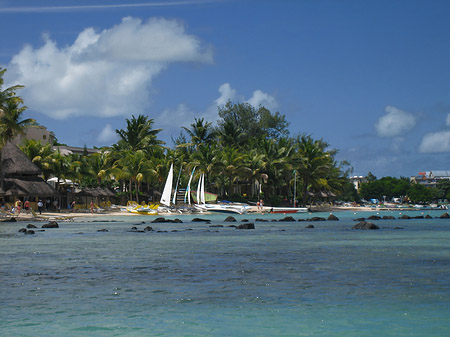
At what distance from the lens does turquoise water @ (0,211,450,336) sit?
11156 millimetres

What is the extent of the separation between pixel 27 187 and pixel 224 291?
47491 mm

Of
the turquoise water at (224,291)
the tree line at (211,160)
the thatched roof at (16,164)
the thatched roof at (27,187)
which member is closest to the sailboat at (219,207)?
the tree line at (211,160)

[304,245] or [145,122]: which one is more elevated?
[145,122]

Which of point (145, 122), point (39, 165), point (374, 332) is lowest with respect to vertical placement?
point (374, 332)

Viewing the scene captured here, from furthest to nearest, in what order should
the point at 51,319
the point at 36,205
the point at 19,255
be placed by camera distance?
the point at 36,205 → the point at 19,255 → the point at 51,319

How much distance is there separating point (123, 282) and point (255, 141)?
74812 mm

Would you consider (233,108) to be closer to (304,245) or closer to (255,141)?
(255,141)

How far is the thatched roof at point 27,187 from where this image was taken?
57.2m

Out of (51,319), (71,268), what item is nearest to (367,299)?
(51,319)

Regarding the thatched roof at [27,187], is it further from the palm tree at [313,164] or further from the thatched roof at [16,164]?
the palm tree at [313,164]

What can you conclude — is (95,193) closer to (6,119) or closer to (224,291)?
(6,119)

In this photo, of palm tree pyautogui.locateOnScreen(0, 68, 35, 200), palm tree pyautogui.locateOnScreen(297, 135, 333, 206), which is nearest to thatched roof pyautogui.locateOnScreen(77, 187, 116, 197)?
palm tree pyautogui.locateOnScreen(0, 68, 35, 200)

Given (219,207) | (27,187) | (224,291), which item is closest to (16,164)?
(27,187)

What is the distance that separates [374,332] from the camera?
1069cm
